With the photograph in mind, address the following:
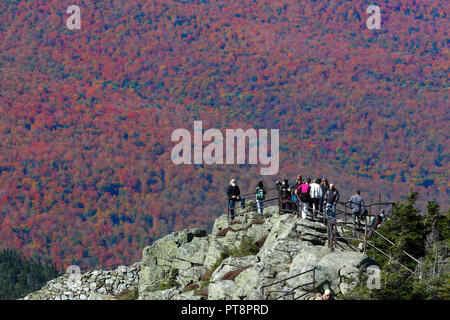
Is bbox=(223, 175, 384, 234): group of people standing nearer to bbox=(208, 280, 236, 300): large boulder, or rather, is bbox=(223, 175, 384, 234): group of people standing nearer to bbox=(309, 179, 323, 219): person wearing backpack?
bbox=(309, 179, 323, 219): person wearing backpack

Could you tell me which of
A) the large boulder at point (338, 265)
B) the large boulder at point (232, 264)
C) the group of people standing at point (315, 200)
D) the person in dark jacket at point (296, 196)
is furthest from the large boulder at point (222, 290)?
the person in dark jacket at point (296, 196)

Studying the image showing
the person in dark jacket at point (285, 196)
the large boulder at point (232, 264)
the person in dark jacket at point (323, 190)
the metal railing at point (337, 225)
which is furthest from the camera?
the person in dark jacket at point (285, 196)

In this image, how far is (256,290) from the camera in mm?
33406

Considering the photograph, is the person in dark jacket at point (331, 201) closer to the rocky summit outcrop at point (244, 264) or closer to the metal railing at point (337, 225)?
the metal railing at point (337, 225)

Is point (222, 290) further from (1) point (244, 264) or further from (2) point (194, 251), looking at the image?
(2) point (194, 251)

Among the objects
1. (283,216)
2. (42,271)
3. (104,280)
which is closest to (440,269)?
(283,216)

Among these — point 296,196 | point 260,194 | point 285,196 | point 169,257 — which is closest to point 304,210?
point 296,196

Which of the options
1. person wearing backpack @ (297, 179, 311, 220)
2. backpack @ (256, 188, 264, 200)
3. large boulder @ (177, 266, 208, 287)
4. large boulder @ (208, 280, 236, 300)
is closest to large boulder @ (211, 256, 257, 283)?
large boulder @ (208, 280, 236, 300)

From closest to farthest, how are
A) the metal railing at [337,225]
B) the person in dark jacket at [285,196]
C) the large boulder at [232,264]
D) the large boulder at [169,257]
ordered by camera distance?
the metal railing at [337,225]
the large boulder at [232,264]
the person in dark jacket at [285,196]
the large boulder at [169,257]

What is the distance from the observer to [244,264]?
127ft

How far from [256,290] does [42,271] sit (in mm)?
110176

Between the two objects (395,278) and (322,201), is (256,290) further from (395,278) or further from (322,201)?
(322,201)

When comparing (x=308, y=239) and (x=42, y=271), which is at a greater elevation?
(x=308, y=239)

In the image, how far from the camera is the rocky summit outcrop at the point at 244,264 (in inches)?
1277
